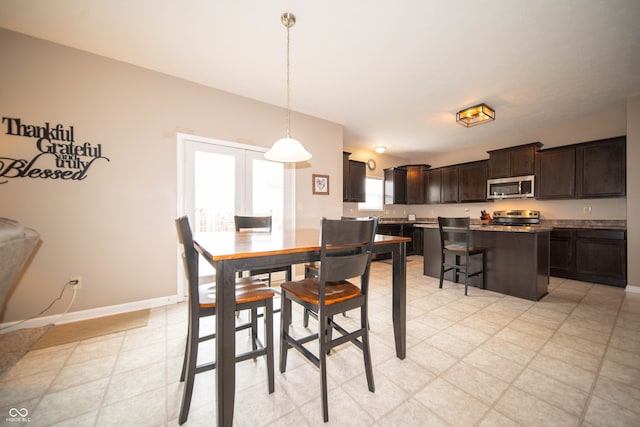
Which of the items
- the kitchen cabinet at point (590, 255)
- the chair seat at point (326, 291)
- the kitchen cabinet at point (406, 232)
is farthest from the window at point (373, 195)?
the chair seat at point (326, 291)

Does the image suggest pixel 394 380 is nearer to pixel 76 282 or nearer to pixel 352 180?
pixel 76 282

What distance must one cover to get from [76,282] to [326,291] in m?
2.70

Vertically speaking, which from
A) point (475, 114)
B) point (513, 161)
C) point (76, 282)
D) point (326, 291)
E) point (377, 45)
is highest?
point (377, 45)

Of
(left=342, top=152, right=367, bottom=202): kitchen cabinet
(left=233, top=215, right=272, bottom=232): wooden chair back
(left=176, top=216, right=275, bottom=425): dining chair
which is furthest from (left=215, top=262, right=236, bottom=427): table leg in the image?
(left=342, top=152, right=367, bottom=202): kitchen cabinet

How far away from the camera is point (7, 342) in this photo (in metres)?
1.94

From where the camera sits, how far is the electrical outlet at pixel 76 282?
7.76 feet

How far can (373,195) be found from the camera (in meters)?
6.09

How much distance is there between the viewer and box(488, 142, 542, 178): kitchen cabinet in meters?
4.48

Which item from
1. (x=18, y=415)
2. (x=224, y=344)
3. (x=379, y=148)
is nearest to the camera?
(x=224, y=344)

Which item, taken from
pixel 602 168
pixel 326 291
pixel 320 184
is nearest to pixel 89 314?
pixel 326 291

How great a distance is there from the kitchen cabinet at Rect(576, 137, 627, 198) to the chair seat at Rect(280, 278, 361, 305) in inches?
193

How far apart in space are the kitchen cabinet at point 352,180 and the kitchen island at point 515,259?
2.34 metres

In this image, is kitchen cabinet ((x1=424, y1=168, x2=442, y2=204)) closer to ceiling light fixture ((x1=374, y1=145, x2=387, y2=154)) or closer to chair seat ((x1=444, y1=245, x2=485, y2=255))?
ceiling light fixture ((x1=374, y1=145, x2=387, y2=154))

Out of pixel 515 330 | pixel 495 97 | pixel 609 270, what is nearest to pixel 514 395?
pixel 515 330
